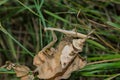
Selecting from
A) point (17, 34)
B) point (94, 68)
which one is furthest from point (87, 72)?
point (17, 34)

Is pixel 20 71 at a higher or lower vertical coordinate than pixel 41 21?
lower

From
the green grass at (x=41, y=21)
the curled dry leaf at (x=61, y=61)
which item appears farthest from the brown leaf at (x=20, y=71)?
the green grass at (x=41, y=21)

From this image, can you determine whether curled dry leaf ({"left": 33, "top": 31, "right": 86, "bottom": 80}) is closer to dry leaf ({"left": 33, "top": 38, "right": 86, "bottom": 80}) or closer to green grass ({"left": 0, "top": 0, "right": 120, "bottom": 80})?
dry leaf ({"left": 33, "top": 38, "right": 86, "bottom": 80})

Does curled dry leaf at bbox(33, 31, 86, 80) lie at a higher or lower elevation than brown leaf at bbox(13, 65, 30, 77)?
higher

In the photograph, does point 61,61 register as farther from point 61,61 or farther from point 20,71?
point 20,71

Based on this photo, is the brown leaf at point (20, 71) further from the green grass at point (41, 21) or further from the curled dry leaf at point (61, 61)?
the green grass at point (41, 21)

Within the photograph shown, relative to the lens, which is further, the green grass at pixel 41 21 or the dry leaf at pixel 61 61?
the green grass at pixel 41 21

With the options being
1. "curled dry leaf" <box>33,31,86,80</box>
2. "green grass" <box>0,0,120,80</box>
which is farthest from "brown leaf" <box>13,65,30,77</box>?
"green grass" <box>0,0,120,80</box>

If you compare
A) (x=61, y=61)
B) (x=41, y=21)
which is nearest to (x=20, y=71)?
(x=61, y=61)

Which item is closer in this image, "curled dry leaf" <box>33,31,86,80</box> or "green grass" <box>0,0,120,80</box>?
"curled dry leaf" <box>33,31,86,80</box>
